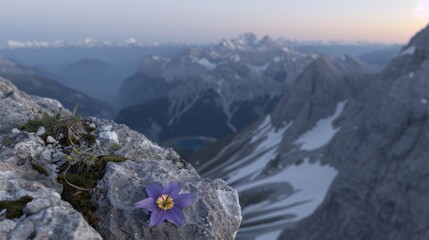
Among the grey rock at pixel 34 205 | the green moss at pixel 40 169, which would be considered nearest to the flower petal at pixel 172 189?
the grey rock at pixel 34 205

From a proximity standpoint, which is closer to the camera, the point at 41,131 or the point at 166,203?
the point at 166,203

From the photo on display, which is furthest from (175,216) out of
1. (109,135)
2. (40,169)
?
(109,135)

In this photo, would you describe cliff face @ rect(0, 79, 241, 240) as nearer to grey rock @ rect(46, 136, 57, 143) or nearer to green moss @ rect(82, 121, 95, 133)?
grey rock @ rect(46, 136, 57, 143)

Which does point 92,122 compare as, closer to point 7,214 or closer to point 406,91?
point 7,214

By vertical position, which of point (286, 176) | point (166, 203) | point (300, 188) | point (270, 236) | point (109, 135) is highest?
point (166, 203)

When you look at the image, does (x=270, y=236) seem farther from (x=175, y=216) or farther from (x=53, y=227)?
(x=53, y=227)

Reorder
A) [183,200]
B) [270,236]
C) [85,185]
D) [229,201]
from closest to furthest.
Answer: [183,200]
[85,185]
[229,201]
[270,236]

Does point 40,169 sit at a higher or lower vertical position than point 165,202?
lower

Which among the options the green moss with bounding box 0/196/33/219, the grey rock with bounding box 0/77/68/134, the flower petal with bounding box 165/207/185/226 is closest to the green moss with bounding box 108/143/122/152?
the grey rock with bounding box 0/77/68/134
